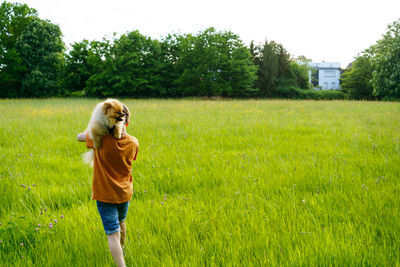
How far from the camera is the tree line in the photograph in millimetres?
39094

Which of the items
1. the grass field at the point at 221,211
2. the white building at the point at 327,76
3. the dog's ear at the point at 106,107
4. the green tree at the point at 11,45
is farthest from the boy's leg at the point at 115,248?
the white building at the point at 327,76

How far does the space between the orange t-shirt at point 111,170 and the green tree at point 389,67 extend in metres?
39.0

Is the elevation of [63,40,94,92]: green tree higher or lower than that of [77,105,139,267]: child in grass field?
higher

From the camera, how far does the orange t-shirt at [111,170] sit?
72.1 inches

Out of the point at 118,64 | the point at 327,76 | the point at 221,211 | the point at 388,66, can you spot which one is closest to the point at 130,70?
the point at 118,64

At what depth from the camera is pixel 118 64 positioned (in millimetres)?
41031

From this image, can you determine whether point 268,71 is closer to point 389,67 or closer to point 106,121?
point 389,67

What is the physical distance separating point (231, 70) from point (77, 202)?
1610 inches

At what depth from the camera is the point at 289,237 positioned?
2.25 meters

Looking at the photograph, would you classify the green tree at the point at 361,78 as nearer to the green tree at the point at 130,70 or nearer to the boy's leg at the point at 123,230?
the green tree at the point at 130,70

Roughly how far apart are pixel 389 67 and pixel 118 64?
127 feet

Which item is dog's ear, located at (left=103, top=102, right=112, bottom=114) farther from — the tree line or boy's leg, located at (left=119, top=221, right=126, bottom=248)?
the tree line

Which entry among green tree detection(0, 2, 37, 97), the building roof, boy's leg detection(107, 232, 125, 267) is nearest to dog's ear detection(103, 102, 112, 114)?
boy's leg detection(107, 232, 125, 267)

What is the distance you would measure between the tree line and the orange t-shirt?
3965 cm
